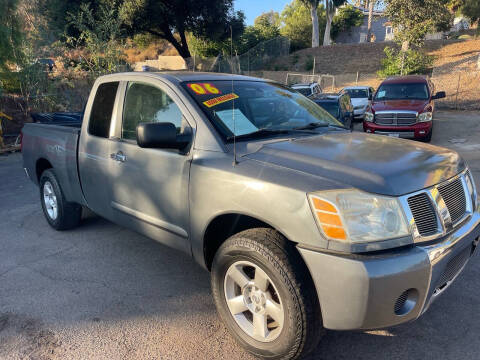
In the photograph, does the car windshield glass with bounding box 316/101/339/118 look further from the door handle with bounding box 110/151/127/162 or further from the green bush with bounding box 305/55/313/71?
the green bush with bounding box 305/55/313/71

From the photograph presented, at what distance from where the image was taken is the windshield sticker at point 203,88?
3.07 m

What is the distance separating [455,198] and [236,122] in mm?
1612

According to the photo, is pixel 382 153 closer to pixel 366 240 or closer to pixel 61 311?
pixel 366 240

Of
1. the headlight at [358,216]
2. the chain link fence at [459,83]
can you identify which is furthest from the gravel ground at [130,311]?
the chain link fence at [459,83]

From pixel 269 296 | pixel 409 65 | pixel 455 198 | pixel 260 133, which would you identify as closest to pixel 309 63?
pixel 409 65

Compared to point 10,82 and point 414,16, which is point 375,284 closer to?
point 10,82

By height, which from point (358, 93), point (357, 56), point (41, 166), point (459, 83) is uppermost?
point (357, 56)

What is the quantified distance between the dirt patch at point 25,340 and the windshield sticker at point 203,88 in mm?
2142

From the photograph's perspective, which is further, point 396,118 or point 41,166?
point 396,118

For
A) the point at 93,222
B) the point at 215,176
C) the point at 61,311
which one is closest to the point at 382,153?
the point at 215,176

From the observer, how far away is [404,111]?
10.0 m

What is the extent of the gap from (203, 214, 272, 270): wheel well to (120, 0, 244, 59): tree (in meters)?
25.1

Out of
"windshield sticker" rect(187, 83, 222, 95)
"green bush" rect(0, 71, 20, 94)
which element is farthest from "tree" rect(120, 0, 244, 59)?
"windshield sticker" rect(187, 83, 222, 95)

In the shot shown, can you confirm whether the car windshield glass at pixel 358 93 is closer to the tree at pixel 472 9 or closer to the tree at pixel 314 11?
the tree at pixel 472 9
